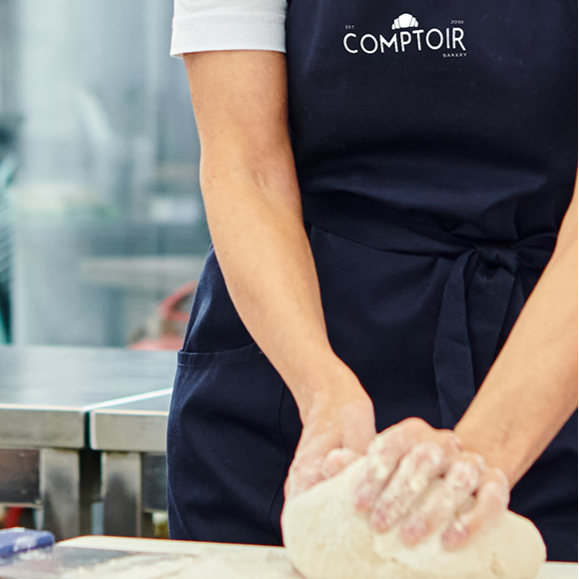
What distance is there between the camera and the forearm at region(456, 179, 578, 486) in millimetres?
679

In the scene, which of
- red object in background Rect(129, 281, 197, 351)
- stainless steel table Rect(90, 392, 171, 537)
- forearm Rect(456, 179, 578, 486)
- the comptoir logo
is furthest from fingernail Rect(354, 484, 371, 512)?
red object in background Rect(129, 281, 197, 351)

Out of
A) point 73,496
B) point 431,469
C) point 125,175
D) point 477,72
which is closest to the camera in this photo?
point 431,469

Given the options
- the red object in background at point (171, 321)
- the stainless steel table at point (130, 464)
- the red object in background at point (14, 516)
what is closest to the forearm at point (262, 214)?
the stainless steel table at point (130, 464)

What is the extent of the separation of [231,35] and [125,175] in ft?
9.66

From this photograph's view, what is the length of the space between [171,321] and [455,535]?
2.91 metres

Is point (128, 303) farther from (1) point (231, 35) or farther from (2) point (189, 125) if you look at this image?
(1) point (231, 35)

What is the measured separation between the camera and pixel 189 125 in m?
3.75

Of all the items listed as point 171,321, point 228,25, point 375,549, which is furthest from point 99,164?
point 375,549

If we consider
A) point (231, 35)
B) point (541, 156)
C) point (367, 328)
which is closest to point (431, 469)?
point (367, 328)

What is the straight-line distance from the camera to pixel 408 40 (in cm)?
85

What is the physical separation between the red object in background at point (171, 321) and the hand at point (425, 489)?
2626mm

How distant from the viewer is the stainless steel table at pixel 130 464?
118 centimetres

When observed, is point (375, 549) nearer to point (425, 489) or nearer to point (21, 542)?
point (425, 489)

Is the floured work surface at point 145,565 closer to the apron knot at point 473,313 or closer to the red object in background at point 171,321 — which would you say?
the apron knot at point 473,313
